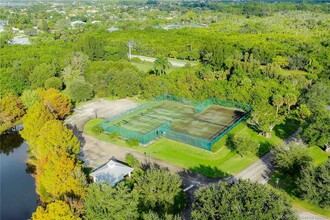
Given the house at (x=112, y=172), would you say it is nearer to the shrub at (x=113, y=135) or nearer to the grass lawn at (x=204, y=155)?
the grass lawn at (x=204, y=155)

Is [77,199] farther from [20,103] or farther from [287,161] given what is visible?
[20,103]

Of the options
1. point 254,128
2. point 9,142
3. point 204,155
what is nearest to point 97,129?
point 9,142

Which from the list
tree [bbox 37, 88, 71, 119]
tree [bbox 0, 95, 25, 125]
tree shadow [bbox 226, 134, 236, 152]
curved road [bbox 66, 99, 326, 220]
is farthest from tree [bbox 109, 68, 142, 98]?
tree shadow [bbox 226, 134, 236, 152]

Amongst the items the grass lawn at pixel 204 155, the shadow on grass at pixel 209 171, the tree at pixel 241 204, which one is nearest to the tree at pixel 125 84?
the grass lawn at pixel 204 155

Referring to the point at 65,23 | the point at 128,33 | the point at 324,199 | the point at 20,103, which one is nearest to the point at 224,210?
the point at 324,199

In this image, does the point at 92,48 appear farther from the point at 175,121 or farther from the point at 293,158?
the point at 293,158

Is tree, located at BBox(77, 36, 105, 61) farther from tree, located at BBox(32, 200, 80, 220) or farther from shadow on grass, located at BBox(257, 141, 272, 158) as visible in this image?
tree, located at BBox(32, 200, 80, 220)
